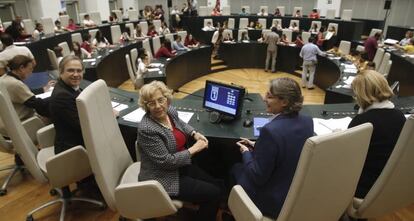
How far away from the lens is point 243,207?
167 centimetres

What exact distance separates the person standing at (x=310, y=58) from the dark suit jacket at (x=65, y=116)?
5728 mm

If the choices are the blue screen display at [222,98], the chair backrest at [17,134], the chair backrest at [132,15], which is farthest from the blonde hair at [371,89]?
the chair backrest at [132,15]

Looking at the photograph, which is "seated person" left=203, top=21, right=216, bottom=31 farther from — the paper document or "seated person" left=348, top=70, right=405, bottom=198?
"seated person" left=348, top=70, right=405, bottom=198

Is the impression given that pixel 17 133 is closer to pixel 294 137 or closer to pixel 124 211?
pixel 124 211

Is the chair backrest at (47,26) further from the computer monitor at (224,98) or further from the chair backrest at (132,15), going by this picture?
the computer monitor at (224,98)

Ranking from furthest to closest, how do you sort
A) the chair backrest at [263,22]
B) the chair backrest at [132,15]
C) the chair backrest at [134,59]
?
the chair backrest at [132,15], the chair backrest at [263,22], the chair backrest at [134,59]

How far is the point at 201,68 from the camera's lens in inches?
Answer: 312

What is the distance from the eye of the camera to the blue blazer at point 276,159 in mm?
1543

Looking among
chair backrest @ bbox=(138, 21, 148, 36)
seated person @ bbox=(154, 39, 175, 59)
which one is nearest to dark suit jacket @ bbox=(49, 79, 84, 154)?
seated person @ bbox=(154, 39, 175, 59)

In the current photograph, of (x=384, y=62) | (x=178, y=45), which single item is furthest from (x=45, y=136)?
(x=384, y=62)

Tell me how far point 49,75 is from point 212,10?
390 inches

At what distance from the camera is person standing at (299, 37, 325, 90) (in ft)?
22.0

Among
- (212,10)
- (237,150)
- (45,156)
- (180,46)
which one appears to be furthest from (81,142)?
(212,10)

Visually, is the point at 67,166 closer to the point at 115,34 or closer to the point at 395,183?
the point at 395,183
